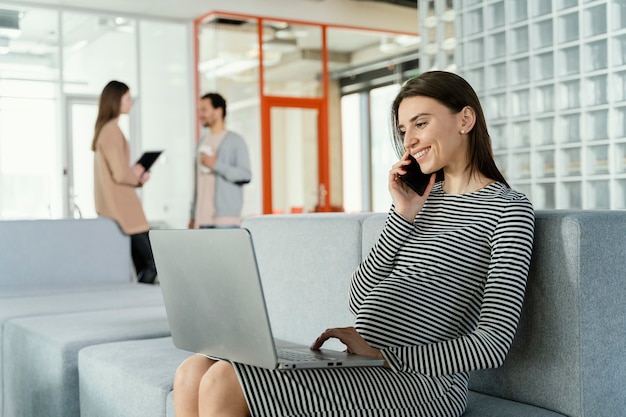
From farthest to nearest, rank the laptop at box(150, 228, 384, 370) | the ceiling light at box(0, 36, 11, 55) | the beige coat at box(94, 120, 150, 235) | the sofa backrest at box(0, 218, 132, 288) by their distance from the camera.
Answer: the ceiling light at box(0, 36, 11, 55), the beige coat at box(94, 120, 150, 235), the sofa backrest at box(0, 218, 132, 288), the laptop at box(150, 228, 384, 370)

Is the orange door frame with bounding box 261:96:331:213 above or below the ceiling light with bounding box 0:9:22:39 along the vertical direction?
below

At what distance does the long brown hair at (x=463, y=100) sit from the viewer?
199 cm

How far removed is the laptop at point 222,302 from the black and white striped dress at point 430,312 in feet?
0.19

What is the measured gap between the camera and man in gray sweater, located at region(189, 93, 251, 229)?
5.43 metres

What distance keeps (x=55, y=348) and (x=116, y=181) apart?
2.37 metres

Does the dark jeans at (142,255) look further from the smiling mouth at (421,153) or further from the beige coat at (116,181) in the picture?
the smiling mouth at (421,153)

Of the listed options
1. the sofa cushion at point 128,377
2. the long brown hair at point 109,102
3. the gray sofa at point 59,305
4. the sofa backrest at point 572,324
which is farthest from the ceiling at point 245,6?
the sofa backrest at point 572,324

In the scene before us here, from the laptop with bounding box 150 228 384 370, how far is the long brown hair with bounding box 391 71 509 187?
594 mm

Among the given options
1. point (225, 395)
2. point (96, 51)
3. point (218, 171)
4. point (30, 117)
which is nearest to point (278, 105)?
point (96, 51)

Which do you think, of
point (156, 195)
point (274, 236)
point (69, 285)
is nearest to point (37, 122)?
point (156, 195)

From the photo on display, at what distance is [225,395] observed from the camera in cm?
166

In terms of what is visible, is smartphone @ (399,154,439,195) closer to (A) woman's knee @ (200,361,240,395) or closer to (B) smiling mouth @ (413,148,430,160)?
(B) smiling mouth @ (413,148,430,160)

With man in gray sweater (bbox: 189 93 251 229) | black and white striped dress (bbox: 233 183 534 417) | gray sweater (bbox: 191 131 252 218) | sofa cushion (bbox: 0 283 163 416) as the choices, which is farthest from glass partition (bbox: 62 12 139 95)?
black and white striped dress (bbox: 233 183 534 417)

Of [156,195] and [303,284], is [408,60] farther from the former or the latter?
[303,284]
